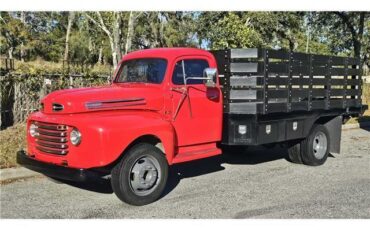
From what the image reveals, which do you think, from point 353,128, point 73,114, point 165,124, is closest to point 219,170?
point 165,124

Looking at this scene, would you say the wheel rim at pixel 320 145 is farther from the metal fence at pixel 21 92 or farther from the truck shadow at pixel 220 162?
the metal fence at pixel 21 92

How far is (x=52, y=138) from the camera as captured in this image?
6.15 meters

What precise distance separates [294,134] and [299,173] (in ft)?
2.27

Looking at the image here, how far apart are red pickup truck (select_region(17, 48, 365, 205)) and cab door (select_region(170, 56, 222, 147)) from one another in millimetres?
15

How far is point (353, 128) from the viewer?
591 inches

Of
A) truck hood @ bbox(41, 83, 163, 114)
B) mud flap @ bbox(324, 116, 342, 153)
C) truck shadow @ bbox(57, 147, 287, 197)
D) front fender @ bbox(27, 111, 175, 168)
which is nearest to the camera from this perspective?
front fender @ bbox(27, 111, 175, 168)

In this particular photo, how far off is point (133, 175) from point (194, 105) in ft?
4.96

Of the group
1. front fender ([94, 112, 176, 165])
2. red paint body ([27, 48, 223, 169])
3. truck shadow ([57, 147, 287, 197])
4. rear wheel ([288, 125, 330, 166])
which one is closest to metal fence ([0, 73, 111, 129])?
truck shadow ([57, 147, 287, 197])

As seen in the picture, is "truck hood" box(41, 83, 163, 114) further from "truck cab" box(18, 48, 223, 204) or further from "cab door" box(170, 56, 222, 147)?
"cab door" box(170, 56, 222, 147)

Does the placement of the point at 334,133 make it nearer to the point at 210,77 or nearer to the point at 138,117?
the point at 210,77

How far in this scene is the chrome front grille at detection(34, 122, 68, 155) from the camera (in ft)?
19.7

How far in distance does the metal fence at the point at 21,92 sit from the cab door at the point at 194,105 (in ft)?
18.4

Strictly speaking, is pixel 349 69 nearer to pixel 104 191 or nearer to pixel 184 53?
pixel 184 53

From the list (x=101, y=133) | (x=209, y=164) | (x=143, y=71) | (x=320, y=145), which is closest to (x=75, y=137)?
(x=101, y=133)
